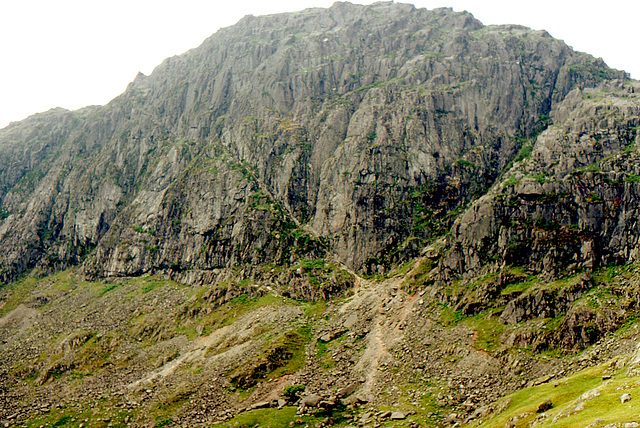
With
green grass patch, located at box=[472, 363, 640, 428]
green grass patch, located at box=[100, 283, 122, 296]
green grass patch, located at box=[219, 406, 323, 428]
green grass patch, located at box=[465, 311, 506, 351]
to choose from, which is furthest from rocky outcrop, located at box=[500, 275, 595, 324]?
green grass patch, located at box=[100, 283, 122, 296]

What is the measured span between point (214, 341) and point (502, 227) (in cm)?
6686

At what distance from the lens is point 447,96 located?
146 meters

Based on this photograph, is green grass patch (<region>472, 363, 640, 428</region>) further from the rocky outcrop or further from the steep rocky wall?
the steep rocky wall

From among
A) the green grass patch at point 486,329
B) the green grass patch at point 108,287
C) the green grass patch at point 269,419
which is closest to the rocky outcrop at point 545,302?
the green grass patch at point 486,329

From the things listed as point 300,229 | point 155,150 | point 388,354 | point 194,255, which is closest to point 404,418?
point 388,354

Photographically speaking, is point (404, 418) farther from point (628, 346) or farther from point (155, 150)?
point (155, 150)

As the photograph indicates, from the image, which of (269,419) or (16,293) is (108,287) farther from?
(269,419)

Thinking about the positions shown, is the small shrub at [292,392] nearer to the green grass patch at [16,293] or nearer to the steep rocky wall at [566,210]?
the steep rocky wall at [566,210]

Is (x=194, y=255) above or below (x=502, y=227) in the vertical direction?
above

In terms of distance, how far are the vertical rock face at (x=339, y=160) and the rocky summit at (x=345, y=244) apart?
0.85 m

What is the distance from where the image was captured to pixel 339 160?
5438 inches

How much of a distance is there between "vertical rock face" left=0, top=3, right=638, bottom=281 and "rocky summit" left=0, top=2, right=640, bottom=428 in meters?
0.85

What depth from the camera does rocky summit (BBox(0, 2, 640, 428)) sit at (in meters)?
59.7

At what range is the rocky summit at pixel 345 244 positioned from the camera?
59681 mm
